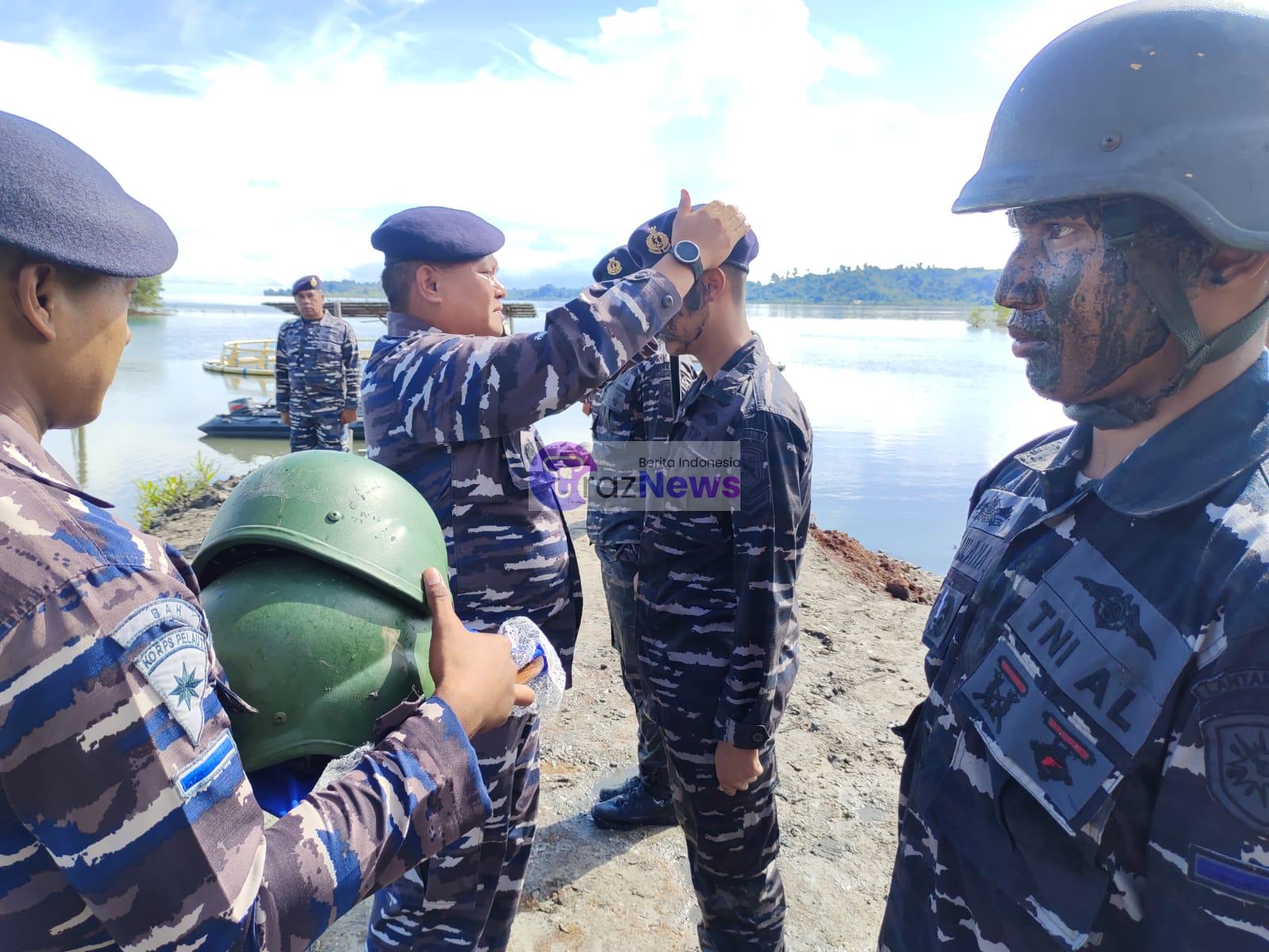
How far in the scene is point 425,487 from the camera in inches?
91.0

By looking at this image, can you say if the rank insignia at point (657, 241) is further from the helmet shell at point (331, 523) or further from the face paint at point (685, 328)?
the helmet shell at point (331, 523)

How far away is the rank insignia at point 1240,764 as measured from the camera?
2.95ft

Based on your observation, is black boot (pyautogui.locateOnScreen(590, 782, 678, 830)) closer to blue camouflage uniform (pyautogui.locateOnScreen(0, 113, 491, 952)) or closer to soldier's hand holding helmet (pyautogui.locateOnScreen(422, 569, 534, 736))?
soldier's hand holding helmet (pyautogui.locateOnScreen(422, 569, 534, 736))

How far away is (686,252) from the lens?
7.54 ft

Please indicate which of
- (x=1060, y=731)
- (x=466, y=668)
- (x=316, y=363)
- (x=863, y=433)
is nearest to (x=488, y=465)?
(x=466, y=668)

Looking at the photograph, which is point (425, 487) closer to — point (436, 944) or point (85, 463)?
point (436, 944)

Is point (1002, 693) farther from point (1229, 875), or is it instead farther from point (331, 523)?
point (331, 523)

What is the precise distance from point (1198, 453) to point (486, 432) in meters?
1.64

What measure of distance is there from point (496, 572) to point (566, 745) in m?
2.10

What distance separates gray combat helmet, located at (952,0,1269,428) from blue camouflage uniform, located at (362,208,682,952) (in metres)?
1.10

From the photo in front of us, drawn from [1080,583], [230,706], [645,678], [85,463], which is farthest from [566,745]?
[85,463]

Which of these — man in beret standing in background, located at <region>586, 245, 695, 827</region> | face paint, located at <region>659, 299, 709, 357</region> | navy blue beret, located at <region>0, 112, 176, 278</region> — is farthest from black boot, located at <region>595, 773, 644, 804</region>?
navy blue beret, located at <region>0, 112, 176, 278</region>

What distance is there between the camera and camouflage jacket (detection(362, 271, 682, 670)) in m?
2.06

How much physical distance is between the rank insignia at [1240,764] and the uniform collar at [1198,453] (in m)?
0.31
